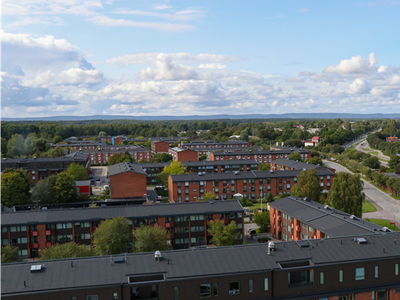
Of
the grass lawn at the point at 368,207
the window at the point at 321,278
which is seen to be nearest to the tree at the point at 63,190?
the window at the point at 321,278

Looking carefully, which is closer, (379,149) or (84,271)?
(84,271)

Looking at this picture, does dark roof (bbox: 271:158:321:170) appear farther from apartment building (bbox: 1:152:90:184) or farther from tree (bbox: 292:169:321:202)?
apartment building (bbox: 1:152:90:184)

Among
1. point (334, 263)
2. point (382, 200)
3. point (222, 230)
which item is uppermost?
point (334, 263)

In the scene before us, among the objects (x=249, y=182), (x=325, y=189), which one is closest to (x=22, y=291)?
(x=249, y=182)

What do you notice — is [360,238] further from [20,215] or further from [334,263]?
[20,215]

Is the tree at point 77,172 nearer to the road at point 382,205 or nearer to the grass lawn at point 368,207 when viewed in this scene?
the road at point 382,205

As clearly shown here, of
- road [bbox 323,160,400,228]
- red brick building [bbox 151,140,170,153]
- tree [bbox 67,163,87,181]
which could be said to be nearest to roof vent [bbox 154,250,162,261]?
road [bbox 323,160,400,228]

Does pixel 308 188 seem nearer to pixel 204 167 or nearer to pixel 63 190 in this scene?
pixel 204 167

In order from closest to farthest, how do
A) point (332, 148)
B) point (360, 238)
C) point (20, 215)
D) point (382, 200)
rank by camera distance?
1. point (360, 238)
2. point (20, 215)
3. point (382, 200)
4. point (332, 148)
